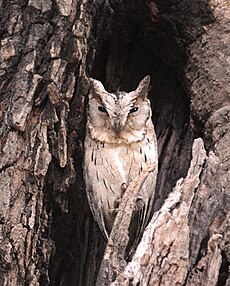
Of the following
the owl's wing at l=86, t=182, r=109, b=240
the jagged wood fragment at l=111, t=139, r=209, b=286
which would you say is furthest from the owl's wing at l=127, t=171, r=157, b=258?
the jagged wood fragment at l=111, t=139, r=209, b=286

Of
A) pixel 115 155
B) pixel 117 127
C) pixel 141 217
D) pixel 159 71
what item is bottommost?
pixel 141 217

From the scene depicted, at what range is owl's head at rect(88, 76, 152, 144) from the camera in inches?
126

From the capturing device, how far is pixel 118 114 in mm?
3189

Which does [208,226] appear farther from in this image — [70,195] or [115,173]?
[70,195]

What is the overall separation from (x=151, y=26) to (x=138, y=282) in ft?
4.71

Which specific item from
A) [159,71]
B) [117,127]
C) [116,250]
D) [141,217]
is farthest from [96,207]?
[159,71]

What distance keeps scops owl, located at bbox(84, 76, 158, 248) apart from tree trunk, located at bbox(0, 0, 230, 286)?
8cm

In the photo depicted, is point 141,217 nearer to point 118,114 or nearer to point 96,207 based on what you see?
point 96,207

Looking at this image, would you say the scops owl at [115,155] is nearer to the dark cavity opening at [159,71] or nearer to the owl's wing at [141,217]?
the owl's wing at [141,217]

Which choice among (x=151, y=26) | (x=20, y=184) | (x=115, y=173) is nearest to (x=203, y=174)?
(x=115, y=173)

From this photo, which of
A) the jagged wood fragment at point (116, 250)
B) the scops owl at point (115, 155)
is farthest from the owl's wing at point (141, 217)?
the jagged wood fragment at point (116, 250)

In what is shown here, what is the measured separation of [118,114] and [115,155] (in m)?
0.21

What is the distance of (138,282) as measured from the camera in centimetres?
259

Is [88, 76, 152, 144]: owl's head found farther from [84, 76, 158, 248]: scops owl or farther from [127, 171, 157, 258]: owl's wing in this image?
[127, 171, 157, 258]: owl's wing
